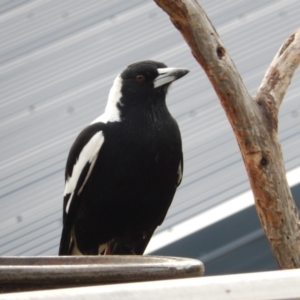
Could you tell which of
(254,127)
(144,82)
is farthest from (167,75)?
(254,127)

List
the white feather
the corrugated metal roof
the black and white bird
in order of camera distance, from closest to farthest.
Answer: the black and white bird → the white feather → the corrugated metal roof

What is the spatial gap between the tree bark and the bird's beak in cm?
73

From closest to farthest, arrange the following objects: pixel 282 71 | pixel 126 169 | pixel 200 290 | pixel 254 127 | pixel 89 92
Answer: pixel 200 290 → pixel 254 127 → pixel 282 71 → pixel 126 169 → pixel 89 92

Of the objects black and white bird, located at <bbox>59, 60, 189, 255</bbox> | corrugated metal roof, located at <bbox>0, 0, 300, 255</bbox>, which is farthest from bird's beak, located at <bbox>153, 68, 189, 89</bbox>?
corrugated metal roof, located at <bbox>0, 0, 300, 255</bbox>

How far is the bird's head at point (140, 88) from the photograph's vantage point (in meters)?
2.16

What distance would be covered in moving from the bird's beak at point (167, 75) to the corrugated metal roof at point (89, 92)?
0.83 metres

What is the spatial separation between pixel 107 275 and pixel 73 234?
4.83 feet

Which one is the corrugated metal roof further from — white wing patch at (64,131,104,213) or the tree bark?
the tree bark

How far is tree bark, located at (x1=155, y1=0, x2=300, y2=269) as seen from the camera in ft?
4.28

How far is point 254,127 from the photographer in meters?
1.34

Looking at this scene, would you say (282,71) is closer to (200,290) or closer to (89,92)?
(200,290)

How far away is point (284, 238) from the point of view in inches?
53.1

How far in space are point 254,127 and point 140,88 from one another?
90 cm

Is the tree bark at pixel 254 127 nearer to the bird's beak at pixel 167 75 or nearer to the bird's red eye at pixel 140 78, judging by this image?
the bird's beak at pixel 167 75
